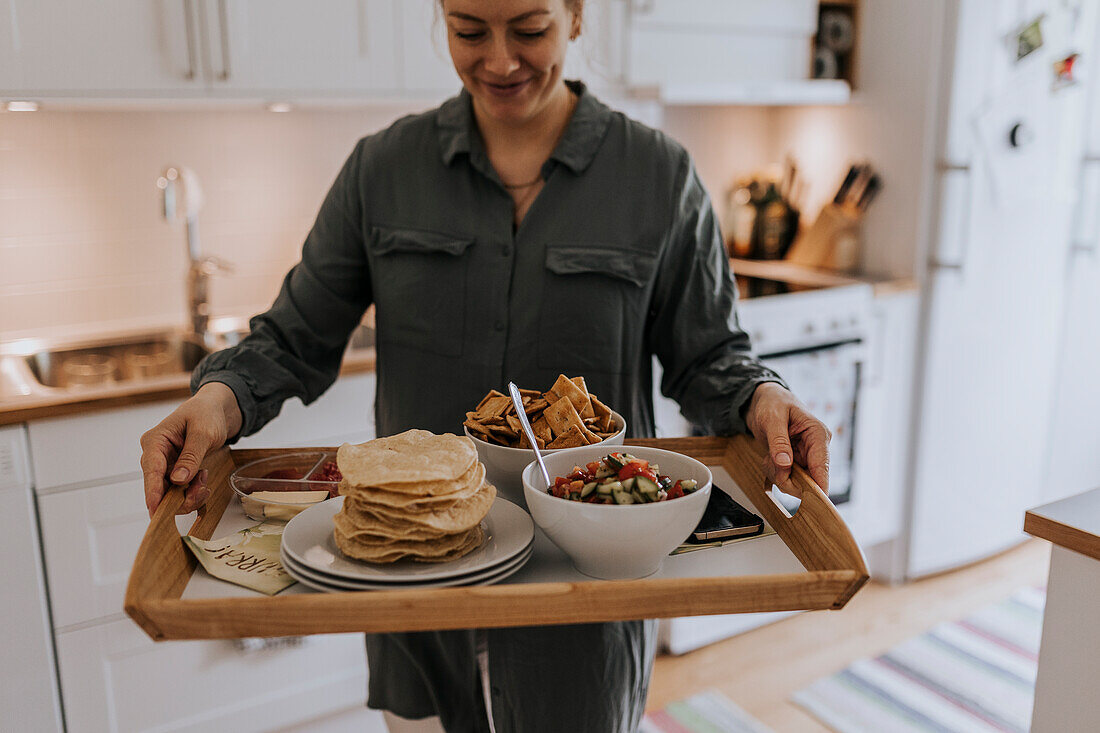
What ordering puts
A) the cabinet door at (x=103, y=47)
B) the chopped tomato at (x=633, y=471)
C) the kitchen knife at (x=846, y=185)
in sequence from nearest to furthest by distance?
the chopped tomato at (x=633, y=471), the cabinet door at (x=103, y=47), the kitchen knife at (x=846, y=185)

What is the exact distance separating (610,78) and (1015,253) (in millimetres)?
1493

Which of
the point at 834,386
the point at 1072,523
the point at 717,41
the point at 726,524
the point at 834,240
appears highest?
the point at 717,41

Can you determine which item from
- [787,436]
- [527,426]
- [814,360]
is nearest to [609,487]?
[527,426]

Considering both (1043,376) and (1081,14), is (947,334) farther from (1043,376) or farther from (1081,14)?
(1081,14)

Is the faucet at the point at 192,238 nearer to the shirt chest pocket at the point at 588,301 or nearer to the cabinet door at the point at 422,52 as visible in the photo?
the cabinet door at the point at 422,52

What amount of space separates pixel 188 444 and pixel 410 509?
0.33 m

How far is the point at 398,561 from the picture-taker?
83cm

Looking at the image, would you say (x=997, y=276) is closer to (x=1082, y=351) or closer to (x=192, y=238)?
(x=1082, y=351)

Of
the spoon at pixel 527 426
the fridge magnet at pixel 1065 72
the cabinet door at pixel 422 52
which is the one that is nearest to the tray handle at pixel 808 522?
the spoon at pixel 527 426

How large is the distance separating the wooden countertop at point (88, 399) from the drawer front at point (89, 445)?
0.07 ft

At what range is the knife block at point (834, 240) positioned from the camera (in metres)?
3.06

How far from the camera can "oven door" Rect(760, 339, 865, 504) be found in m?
2.69

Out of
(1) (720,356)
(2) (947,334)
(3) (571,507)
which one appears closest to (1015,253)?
(2) (947,334)

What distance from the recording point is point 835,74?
3.06 m
